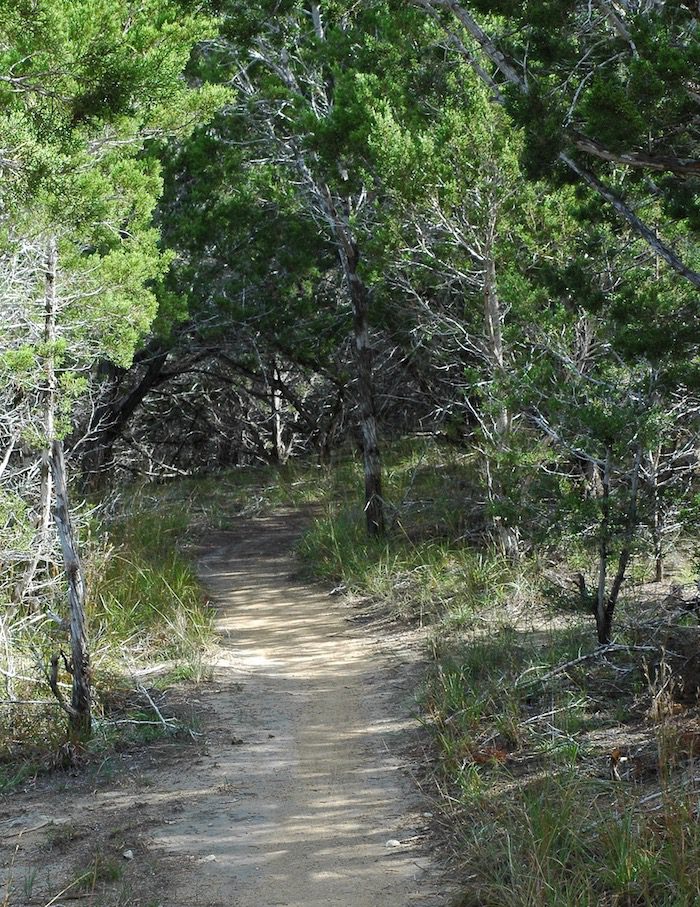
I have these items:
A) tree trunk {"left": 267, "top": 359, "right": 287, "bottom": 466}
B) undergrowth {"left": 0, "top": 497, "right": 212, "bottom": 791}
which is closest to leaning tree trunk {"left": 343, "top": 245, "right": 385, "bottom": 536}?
undergrowth {"left": 0, "top": 497, "right": 212, "bottom": 791}

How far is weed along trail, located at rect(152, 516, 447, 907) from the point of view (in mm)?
4668

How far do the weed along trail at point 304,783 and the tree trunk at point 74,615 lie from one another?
2.44 ft

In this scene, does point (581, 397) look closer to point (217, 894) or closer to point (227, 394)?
point (217, 894)

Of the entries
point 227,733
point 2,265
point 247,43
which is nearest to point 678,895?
point 227,733

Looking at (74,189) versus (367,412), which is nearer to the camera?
(74,189)

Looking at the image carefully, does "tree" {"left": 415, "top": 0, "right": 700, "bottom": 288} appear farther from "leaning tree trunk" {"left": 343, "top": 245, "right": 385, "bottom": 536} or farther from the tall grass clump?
"leaning tree trunk" {"left": 343, "top": 245, "right": 385, "bottom": 536}

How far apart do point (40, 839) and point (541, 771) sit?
2440mm

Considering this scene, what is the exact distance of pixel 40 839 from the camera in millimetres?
5285

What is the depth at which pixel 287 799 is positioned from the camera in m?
5.65

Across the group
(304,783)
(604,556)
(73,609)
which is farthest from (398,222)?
(304,783)

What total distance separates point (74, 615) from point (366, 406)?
253 inches

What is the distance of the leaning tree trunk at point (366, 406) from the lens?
39.9 ft

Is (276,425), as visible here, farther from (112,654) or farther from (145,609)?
(112,654)

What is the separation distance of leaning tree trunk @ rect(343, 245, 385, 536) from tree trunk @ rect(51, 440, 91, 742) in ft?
19.6
